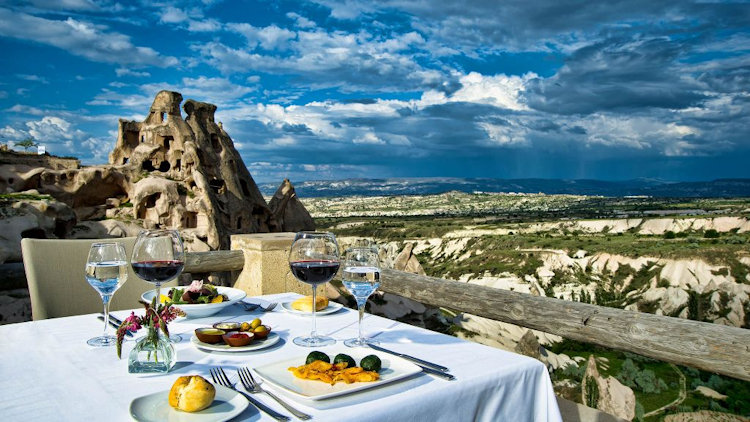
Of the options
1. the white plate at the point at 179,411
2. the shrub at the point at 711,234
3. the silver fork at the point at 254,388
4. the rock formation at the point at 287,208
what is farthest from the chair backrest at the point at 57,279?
the shrub at the point at 711,234

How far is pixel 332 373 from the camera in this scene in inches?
60.1

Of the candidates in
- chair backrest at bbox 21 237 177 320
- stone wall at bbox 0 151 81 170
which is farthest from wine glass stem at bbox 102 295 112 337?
stone wall at bbox 0 151 81 170

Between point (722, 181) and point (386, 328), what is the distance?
4221 inches

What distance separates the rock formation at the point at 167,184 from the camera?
2186 centimetres

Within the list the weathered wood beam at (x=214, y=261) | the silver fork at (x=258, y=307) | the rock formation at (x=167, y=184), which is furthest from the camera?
the rock formation at (x=167, y=184)

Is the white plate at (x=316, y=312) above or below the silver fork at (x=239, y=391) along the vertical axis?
below

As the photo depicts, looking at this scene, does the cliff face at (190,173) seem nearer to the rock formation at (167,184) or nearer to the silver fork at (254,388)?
the rock formation at (167,184)

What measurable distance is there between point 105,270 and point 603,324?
2.55 meters

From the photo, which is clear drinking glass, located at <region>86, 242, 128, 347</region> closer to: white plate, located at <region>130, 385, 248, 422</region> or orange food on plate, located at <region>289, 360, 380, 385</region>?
white plate, located at <region>130, 385, 248, 422</region>

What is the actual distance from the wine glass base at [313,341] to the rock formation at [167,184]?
61.1 ft

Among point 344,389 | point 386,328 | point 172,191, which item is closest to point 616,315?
point 386,328

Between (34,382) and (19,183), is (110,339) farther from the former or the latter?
(19,183)

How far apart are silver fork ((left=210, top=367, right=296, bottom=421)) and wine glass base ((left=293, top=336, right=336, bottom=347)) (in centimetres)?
38

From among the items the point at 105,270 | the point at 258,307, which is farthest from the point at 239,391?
the point at 258,307
